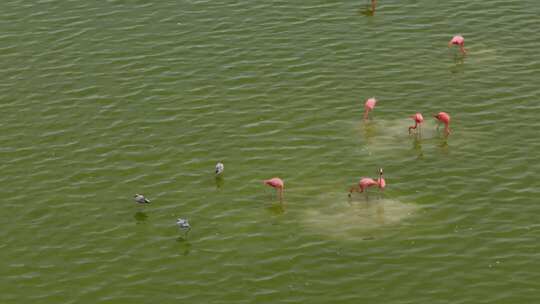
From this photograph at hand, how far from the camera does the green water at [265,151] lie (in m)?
37.2

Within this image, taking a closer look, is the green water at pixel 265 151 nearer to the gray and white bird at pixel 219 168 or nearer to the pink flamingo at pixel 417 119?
the gray and white bird at pixel 219 168

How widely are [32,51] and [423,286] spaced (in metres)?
28.5

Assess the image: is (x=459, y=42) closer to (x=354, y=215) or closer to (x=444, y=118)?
(x=444, y=118)

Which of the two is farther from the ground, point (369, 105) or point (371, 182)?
point (369, 105)

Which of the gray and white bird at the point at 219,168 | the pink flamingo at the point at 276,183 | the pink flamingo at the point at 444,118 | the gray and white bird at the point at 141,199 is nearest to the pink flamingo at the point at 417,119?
the pink flamingo at the point at 444,118

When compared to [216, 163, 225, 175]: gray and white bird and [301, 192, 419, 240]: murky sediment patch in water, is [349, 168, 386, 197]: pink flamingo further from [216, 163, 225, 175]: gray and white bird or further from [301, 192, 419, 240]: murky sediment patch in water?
[216, 163, 225, 175]: gray and white bird

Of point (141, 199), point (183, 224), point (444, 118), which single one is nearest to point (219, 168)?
point (141, 199)

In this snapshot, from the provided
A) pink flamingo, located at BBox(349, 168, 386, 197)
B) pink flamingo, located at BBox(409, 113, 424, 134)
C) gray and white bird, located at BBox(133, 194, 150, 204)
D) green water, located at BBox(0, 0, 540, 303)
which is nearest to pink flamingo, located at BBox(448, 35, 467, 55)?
green water, located at BBox(0, 0, 540, 303)

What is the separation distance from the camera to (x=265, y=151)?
4503cm

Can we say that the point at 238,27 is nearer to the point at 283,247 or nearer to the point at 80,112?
the point at 80,112

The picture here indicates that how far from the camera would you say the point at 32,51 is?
2142 inches

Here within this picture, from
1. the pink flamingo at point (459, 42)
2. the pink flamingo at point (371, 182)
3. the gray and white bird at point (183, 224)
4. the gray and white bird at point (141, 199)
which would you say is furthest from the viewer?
the pink flamingo at point (459, 42)

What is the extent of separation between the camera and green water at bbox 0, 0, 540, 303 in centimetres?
3716

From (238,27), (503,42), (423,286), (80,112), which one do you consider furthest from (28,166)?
(503,42)
